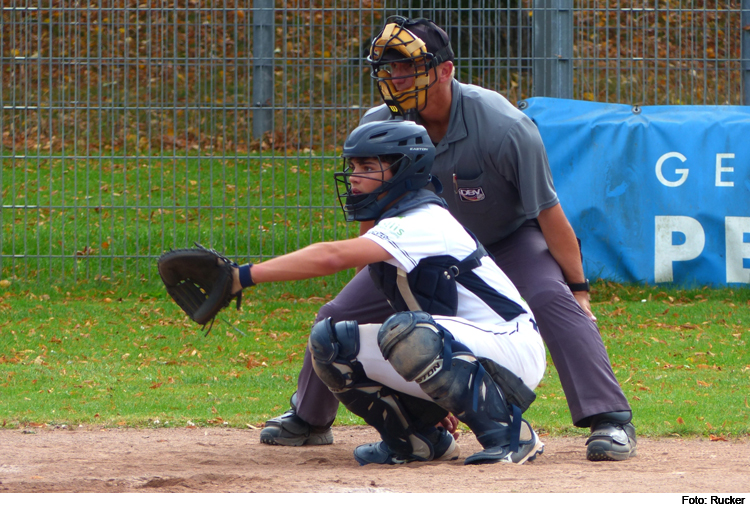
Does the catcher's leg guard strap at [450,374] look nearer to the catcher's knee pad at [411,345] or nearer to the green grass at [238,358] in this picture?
the catcher's knee pad at [411,345]

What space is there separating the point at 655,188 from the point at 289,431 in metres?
4.96

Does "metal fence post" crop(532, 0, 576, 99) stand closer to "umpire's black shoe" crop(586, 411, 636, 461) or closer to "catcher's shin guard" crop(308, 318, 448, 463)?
"umpire's black shoe" crop(586, 411, 636, 461)

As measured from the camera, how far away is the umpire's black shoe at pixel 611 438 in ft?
13.1

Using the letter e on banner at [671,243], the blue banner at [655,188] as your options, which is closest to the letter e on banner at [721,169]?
the blue banner at [655,188]

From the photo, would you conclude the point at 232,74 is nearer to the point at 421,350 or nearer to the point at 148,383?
the point at 148,383

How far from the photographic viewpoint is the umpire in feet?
13.5

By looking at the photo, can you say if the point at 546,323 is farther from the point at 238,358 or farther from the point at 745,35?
the point at 745,35

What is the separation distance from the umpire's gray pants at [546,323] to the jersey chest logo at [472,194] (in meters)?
0.24

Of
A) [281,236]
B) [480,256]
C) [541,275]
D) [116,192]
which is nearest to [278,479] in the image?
[480,256]

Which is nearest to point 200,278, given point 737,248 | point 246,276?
point 246,276

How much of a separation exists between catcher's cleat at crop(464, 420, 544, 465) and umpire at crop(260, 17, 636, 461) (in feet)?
0.89

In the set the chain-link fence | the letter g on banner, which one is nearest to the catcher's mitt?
the chain-link fence

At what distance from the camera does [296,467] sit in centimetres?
396

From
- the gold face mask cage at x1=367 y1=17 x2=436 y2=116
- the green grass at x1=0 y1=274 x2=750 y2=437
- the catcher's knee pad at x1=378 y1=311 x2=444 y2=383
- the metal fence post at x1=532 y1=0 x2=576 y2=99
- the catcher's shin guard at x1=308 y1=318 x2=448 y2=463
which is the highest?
the metal fence post at x1=532 y1=0 x2=576 y2=99
